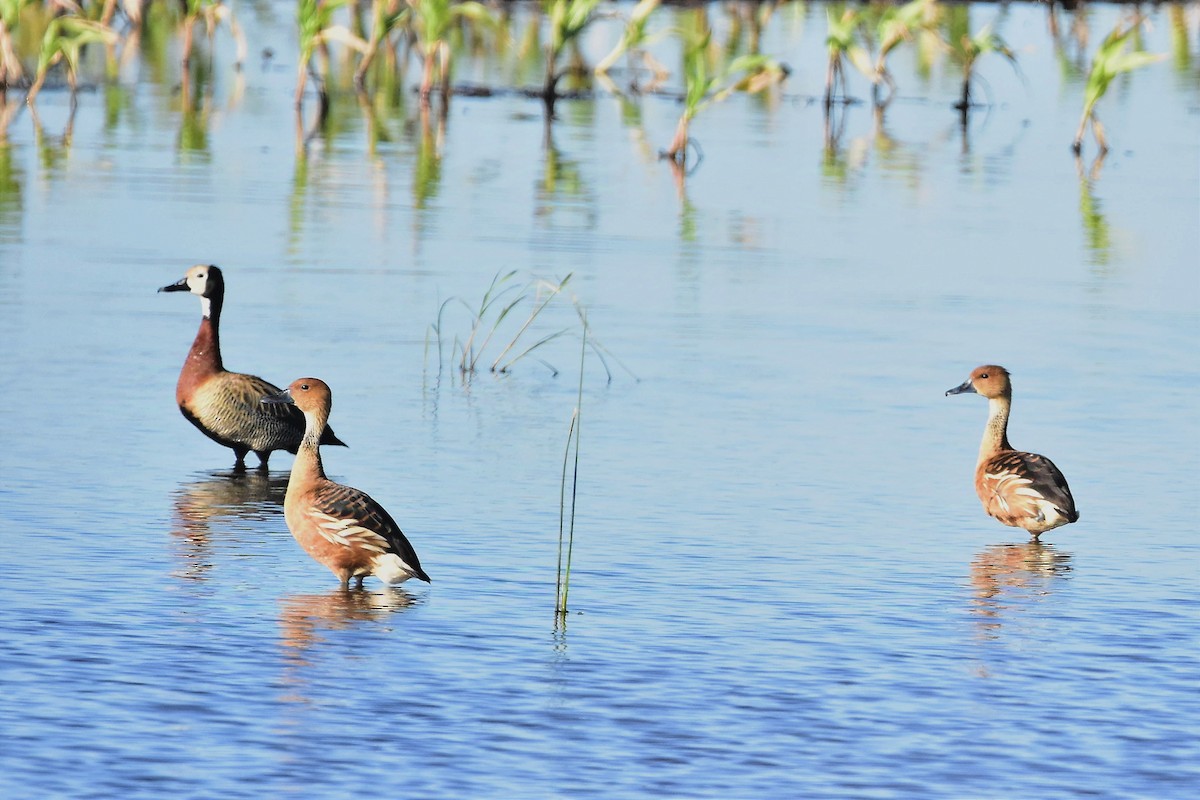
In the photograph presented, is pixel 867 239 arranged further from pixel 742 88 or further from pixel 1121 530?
pixel 1121 530

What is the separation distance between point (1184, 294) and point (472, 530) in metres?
9.67

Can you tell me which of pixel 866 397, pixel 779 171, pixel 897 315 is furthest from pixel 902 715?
pixel 779 171

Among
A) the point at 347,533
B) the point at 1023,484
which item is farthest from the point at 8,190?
the point at 1023,484

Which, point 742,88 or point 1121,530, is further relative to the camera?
point 742,88

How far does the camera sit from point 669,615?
27.5ft

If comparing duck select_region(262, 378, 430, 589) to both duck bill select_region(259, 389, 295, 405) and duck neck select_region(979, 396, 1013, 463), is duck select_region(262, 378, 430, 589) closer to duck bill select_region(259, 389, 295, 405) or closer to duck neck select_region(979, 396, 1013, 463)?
duck bill select_region(259, 389, 295, 405)

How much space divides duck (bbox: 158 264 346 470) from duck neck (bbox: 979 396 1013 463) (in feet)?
10.7

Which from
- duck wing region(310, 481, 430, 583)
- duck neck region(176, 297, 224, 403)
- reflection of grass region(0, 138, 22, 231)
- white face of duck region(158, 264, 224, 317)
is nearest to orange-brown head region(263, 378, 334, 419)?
duck wing region(310, 481, 430, 583)

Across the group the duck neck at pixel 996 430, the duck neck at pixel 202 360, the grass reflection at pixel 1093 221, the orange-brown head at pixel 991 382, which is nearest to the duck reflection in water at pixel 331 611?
the duck neck at pixel 202 360

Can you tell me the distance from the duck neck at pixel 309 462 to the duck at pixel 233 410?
1353mm

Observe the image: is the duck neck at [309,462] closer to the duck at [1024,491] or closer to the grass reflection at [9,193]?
the duck at [1024,491]

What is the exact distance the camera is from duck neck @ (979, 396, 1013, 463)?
10.7m

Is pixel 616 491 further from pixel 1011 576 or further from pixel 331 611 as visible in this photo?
pixel 331 611

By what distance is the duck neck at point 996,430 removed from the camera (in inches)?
423
